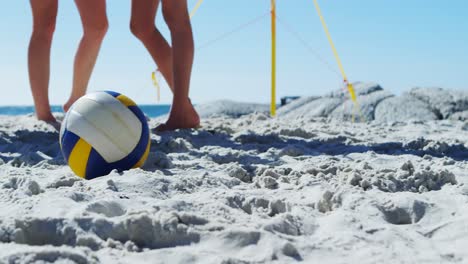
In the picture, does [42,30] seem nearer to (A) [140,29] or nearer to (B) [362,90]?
(A) [140,29]

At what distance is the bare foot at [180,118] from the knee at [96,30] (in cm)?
84

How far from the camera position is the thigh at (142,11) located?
3.89 meters

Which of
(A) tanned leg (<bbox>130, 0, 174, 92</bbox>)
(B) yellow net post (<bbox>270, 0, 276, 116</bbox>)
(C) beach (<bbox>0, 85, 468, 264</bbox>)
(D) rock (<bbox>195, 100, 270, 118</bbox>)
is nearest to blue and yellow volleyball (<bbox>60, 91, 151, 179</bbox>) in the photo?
(C) beach (<bbox>0, 85, 468, 264</bbox>)

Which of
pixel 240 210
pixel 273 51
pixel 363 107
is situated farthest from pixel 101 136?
pixel 363 107

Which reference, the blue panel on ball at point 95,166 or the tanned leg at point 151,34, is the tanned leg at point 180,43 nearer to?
the tanned leg at point 151,34

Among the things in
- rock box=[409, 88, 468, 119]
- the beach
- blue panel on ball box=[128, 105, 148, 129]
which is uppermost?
blue panel on ball box=[128, 105, 148, 129]

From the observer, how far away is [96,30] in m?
4.01

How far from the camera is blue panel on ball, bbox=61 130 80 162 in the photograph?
7.33 ft

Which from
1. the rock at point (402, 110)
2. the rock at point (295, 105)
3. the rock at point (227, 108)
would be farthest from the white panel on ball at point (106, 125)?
the rock at point (227, 108)

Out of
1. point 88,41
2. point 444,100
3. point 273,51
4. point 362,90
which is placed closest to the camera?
point 88,41

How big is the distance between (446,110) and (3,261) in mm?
7521

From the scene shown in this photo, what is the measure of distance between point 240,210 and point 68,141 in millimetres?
913

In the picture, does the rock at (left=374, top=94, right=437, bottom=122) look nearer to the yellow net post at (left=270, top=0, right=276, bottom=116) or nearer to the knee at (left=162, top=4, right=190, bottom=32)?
the yellow net post at (left=270, top=0, right=276, bottom=116)

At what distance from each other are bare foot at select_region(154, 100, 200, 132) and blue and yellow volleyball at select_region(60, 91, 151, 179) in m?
1.40
